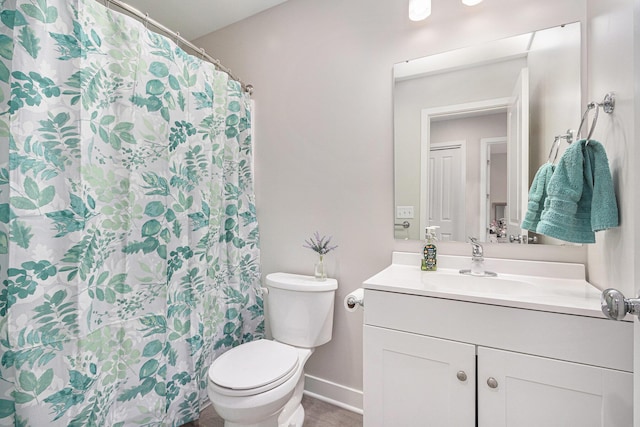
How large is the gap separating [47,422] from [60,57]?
1301 millimetres

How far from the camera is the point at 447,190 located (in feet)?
5.06

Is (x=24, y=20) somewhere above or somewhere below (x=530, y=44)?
below

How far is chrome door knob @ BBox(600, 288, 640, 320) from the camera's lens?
1.86ft

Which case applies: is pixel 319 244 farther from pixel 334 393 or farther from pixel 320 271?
pixel 334 393

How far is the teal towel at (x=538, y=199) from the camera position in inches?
47.4

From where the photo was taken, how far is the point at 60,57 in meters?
1.08

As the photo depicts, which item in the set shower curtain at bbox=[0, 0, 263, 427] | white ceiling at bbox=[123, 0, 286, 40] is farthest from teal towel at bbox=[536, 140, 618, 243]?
white ceiling at bbox=[123, 0, 286, 40]

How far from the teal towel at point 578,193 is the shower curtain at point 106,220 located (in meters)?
1.57

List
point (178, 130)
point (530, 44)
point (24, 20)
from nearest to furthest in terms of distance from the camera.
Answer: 1. point (24, 20)
2. point (530, 44)
3. point (178, 130)

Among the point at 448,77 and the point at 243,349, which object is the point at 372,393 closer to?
the point at 243,349

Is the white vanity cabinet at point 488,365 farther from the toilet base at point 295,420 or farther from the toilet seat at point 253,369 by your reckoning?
the toilet base at point 295,420

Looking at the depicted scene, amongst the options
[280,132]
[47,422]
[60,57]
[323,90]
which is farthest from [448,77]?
[47,422]

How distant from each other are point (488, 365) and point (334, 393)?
1.11m

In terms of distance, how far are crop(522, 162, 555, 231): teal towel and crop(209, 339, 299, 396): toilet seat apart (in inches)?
47.8
